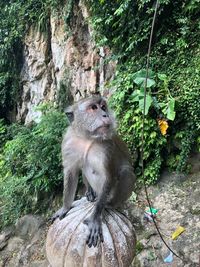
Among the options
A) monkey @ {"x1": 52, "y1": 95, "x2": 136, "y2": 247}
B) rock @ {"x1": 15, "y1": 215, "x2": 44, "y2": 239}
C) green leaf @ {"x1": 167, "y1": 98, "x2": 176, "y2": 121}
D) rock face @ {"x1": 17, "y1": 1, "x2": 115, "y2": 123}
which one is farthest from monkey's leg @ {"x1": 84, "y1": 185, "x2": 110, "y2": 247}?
rock face @ {"x1": 17, "y1": 1, "x2": 115, "y2": 123}

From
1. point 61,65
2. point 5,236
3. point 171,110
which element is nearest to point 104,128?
point 171,110

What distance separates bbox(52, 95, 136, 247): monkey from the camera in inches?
101

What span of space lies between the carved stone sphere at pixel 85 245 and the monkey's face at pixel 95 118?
69 centimetres

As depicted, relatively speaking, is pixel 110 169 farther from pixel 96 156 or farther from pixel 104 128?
pixel 104 128

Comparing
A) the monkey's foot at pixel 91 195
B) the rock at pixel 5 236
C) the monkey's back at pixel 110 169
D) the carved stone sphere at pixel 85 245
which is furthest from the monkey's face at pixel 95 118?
the rock at pixel 5 236

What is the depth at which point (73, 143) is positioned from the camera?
111 inches

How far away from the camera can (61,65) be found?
8320mm

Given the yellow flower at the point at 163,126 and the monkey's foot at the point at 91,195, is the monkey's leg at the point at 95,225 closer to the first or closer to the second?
the monkey's foot at the point at 91,195

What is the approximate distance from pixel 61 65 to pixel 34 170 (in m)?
2.88

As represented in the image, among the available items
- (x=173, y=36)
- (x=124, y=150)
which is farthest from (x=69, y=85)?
(x=124, y=150)

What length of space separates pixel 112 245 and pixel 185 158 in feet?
11.2

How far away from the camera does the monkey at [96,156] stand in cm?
257

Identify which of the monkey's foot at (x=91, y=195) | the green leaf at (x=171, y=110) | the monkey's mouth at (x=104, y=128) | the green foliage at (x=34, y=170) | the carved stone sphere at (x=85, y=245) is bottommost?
the green foliage at (x=34, y=170)

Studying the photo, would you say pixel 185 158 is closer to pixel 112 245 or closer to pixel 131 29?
pixel 131 29
